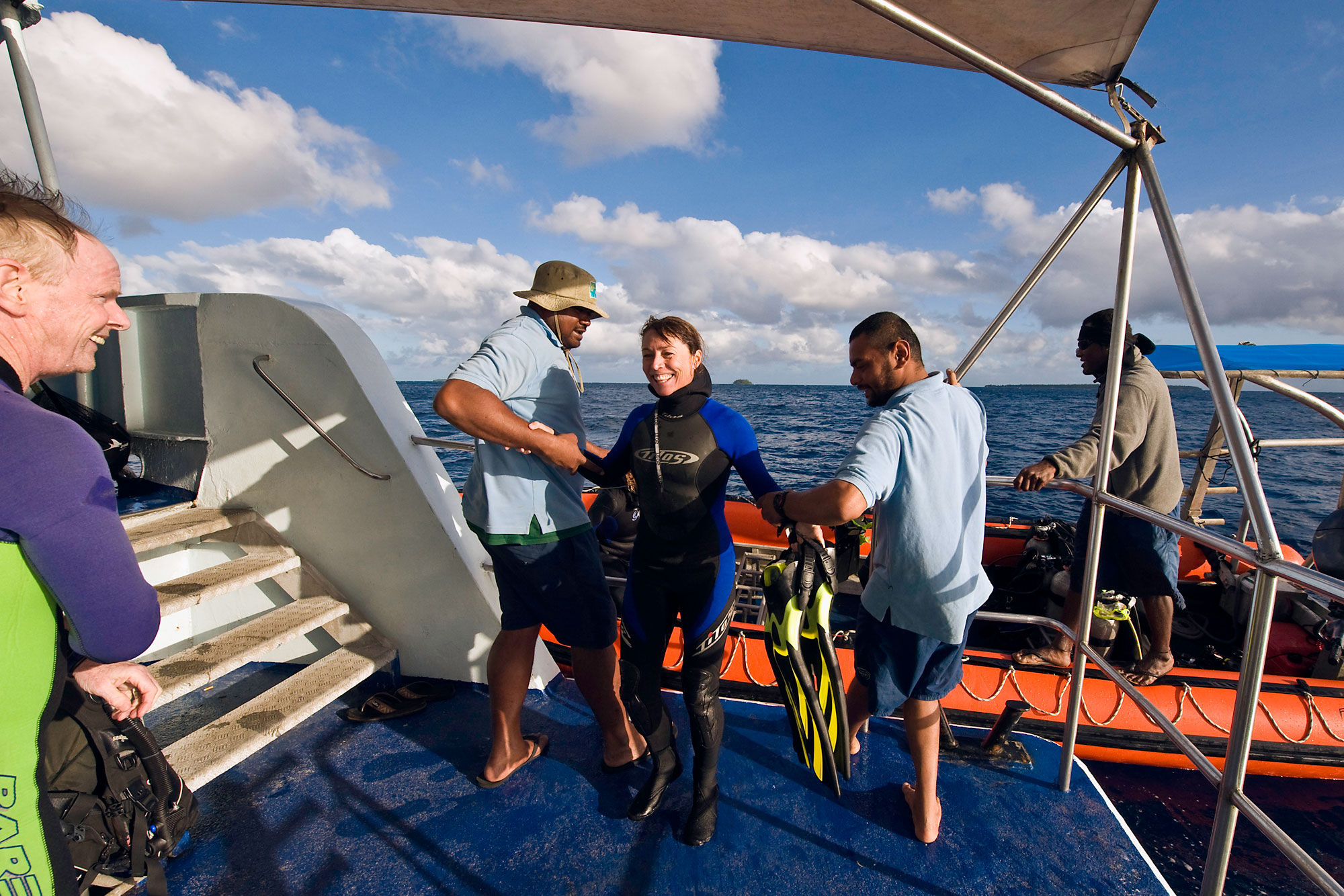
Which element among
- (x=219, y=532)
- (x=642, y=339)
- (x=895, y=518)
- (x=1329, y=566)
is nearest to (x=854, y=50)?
(x=642, y=339)

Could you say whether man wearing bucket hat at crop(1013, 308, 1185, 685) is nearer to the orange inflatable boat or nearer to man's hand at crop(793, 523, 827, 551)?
the orange inflatable boat

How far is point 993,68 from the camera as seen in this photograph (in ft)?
4.91

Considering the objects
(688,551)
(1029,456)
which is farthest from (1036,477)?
(1029,456)

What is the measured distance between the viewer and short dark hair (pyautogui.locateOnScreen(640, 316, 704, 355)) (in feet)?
6.17

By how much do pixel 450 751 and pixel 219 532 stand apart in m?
1.49

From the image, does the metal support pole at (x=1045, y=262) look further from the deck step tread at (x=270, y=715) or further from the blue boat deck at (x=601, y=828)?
the deck step tread at (x=270, y=715)

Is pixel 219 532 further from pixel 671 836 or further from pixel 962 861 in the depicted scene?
pixel 962 861

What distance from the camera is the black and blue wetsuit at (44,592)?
31.1 inches

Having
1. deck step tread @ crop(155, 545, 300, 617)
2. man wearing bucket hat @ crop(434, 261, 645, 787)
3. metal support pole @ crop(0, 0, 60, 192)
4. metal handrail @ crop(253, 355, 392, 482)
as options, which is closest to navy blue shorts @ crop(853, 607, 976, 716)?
man wearing bucket hat @ crop(434, 261, 645, 787)

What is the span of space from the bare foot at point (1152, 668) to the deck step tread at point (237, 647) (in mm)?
4213

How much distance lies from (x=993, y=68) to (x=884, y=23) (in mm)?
716

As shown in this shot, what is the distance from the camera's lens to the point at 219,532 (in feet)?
8.80

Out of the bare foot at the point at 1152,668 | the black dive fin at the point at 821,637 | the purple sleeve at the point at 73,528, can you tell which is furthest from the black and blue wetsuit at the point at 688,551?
the bare foot at the point at 1152,668

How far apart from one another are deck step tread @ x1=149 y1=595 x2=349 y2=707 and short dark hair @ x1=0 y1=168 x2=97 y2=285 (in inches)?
54.3
